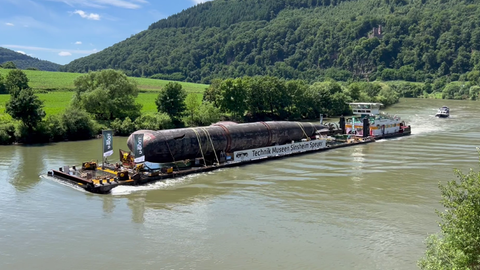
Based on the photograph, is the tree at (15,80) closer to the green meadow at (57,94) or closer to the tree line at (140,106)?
the tree line at (140,106)

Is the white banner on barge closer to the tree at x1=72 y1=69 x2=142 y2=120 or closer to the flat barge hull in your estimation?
the flat barge hull

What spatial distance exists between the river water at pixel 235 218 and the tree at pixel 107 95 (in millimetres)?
20462

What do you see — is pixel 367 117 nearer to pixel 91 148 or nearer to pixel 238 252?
pixel 91 148

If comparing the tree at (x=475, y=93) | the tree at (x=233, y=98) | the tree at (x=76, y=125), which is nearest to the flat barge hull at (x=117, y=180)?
the tree at (x=76, y=125)

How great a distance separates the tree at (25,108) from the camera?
41981 millimetres

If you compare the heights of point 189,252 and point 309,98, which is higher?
point 309,98

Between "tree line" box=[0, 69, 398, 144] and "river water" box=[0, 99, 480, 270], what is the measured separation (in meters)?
11.5

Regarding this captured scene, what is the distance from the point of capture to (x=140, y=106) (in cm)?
5725

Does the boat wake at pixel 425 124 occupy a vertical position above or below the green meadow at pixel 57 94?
below

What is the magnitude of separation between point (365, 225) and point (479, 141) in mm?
33346

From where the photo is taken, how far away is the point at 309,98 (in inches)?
2827

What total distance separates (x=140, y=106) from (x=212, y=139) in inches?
1145

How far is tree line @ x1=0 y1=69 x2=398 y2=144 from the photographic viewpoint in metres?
43.5

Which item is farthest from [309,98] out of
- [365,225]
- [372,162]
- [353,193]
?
[365,225]
